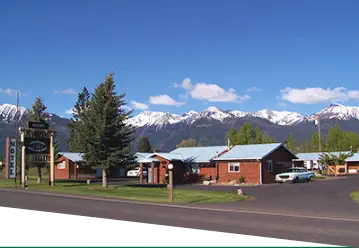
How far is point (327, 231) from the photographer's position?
11992mm

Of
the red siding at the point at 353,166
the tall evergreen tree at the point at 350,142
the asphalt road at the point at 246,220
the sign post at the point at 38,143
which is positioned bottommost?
the asphalt road at the point at 246,220

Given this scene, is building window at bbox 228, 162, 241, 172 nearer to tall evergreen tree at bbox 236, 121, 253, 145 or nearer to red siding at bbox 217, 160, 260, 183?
red siding at bbox 217, 160, 260, 183

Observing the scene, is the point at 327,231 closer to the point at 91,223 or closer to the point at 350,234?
the point at 350,234

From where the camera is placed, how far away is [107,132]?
32219 millimetres

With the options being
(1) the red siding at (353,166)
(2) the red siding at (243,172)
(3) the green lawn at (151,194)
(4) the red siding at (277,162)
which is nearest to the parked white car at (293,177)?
(4) the red siding at (277,162)

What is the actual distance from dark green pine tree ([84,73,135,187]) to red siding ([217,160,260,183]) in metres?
14.7

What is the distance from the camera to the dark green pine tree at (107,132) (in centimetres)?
3206

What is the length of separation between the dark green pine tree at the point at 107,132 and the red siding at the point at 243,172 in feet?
48.2

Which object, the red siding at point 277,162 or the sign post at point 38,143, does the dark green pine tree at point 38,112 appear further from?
the red siding at point 277,162

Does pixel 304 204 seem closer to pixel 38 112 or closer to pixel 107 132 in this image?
pixel 107 132

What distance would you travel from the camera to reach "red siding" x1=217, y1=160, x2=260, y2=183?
141 ft

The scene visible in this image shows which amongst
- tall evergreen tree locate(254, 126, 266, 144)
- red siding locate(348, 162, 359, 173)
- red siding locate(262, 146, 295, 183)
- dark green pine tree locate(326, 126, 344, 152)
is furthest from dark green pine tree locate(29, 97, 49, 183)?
dark green pine tree locate(326, 126, 344, 152)

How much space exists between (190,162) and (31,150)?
69.2 feet

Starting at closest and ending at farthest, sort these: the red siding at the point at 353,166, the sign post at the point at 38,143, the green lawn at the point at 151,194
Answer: the green lawn at the point at 151,194 → the sign post at the point at 38,143 → the red siding at the point at 353,166
